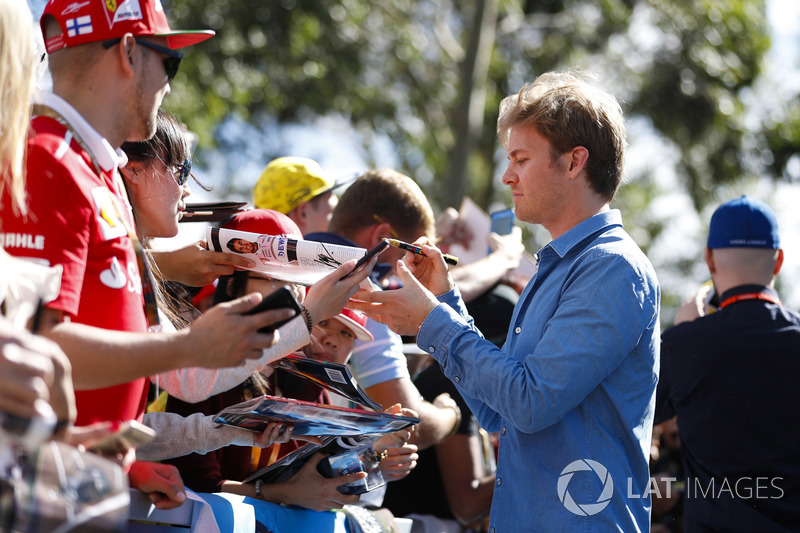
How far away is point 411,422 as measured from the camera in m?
2.65

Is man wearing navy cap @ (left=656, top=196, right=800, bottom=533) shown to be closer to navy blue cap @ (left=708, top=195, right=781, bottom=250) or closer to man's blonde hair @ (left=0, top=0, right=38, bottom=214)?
navy blue cap @ (left=708, top=195, right=781, bottom=250)

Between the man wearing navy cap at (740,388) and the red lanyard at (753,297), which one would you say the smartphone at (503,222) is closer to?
the man wearing navy cap at (740,388)

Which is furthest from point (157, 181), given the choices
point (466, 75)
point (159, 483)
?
point (466, 75)

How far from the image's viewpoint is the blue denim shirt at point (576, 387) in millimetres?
2404

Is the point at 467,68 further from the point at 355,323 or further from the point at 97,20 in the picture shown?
the point at 97,20

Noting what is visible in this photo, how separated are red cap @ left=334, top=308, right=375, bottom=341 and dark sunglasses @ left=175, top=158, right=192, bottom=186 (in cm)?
71

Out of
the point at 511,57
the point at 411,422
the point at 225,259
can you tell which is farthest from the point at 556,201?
the point at 511,57

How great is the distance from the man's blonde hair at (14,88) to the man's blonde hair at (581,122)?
5.08 ft

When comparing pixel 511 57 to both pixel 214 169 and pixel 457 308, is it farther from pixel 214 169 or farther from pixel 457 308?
pixel 457 308

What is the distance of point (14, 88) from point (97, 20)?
1.17 feet

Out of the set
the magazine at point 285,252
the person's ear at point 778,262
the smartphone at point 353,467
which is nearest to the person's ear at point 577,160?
the magazine at point 285,252

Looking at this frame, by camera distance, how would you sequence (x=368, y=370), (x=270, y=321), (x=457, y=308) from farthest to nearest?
(x=368, y=370)
(x=457, y=308)
(x=270, y=321)

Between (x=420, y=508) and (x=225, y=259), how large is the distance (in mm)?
1765

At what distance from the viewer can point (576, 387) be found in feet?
7.81
